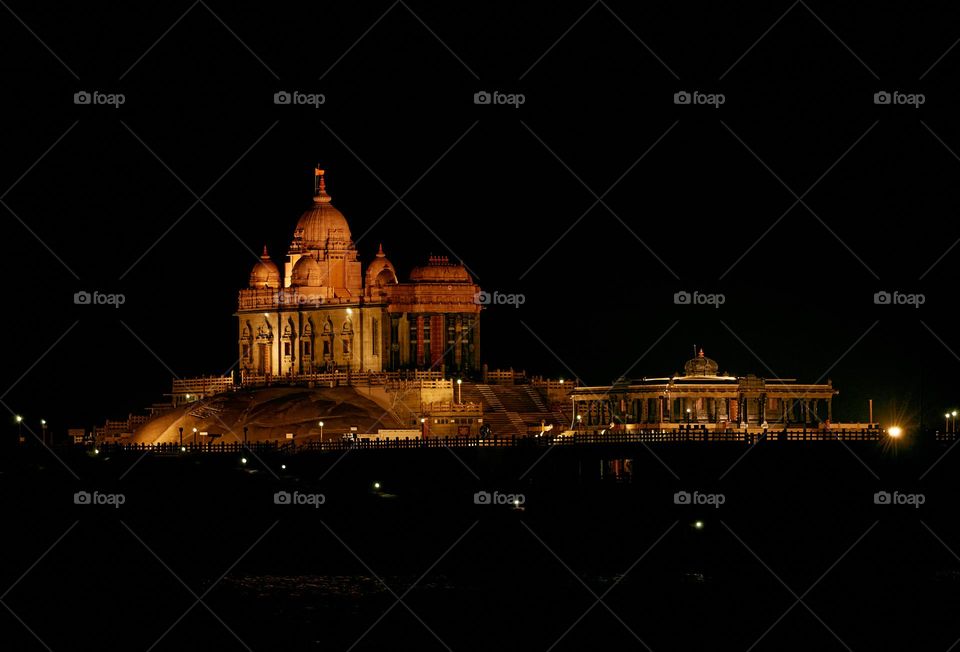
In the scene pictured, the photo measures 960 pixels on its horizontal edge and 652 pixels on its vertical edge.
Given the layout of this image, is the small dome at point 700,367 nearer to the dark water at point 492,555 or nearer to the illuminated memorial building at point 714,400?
the illuminated memorial building at point 714,400

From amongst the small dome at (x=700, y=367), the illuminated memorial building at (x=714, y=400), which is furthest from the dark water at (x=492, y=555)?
the small dome at (x=700, y=367)

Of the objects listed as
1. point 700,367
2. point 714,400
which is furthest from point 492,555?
point 700,367

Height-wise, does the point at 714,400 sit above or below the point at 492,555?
above

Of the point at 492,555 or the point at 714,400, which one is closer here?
the point at 492,555

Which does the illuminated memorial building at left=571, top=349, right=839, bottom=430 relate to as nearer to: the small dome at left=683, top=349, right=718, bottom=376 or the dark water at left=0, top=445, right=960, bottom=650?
the small dome at left=683, top=349, right=718, bottom=376

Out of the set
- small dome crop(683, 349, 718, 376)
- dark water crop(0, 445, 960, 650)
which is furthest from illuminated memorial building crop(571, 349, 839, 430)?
dark water crop(0, 445, 960, 650)

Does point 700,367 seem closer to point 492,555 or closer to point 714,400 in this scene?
point 714,400
